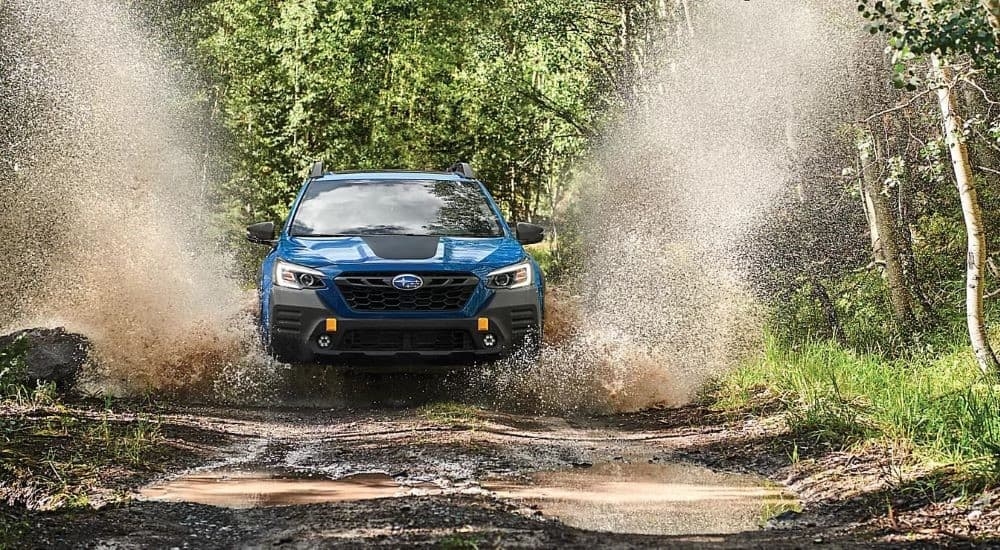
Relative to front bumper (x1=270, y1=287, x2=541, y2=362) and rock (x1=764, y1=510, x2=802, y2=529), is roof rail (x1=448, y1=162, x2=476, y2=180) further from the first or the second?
rock (x1=764, y1=510, x2=802, y2=529)

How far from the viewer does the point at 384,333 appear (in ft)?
29.9

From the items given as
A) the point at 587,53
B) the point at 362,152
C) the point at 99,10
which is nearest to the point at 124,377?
the point at 362,152

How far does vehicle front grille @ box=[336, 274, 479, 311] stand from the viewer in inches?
360

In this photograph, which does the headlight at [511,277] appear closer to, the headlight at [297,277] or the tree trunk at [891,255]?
the headlight at [297,277]

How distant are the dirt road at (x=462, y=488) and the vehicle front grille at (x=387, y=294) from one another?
0.75m

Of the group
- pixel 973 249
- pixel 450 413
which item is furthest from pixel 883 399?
pixel 450 413

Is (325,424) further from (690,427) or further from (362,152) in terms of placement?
Result: (362,152)

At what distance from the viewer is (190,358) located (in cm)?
1112

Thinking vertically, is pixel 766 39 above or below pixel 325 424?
above

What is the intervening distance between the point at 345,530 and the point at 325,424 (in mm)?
3829

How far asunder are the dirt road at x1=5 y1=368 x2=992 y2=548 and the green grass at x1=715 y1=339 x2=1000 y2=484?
0.39 meters

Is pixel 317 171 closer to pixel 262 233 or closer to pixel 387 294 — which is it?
pixel 262 233

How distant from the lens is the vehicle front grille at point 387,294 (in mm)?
9148

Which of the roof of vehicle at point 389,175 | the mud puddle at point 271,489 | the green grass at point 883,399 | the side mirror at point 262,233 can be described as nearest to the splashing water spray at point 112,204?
the side mirror at point 262,233
